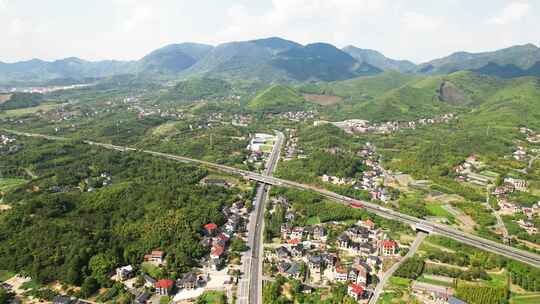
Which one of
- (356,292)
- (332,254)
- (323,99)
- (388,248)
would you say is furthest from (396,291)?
(323,99)

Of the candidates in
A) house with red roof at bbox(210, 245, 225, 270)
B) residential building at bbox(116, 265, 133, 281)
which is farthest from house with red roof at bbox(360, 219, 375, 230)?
residential building at bbox(116, 265, 133, 281)

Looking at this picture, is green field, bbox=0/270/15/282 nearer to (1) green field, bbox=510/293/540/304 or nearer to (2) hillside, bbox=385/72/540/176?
(1) green field, bbox=510/293/540/304

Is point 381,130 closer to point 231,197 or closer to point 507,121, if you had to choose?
point 507,121

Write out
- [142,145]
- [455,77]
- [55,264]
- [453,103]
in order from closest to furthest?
1. [55,264]
2. [142,145]
3. [453,103]
4. [455,77]

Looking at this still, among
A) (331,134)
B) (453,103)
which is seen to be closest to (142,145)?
(331,134)

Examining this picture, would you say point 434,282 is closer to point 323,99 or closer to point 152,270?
point 152,270

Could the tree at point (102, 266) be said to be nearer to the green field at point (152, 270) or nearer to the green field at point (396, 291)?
the green field at point (152, 270)

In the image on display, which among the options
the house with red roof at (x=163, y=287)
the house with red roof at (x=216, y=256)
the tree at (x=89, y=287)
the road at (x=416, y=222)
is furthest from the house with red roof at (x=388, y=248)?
the tree at (x=89, y=287)

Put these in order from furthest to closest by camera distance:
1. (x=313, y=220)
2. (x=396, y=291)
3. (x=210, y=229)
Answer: (x=313, y=220) < (x=210, y=229) < (x=396, y=291)
